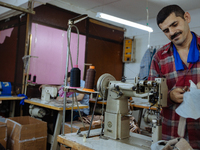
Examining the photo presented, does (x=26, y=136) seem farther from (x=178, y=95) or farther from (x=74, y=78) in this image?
(x=178, y=95)

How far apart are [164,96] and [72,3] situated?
13.4ft

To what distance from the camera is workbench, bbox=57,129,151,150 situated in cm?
113

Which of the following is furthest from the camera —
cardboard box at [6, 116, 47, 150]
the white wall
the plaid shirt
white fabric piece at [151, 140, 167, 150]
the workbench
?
the white wall

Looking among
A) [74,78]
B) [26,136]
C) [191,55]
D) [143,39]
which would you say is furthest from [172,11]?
[143,39]

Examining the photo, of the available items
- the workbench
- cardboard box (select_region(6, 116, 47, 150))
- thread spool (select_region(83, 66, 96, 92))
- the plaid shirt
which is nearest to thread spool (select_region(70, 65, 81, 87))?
thread spool (select_region(83, 66, 96, 92))

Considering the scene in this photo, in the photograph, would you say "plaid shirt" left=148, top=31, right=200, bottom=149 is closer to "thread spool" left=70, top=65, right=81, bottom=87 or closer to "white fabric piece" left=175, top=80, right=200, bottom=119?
"white fabric piece" left=175, top=80, right=200, bottom=119

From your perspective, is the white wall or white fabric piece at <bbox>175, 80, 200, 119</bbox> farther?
the white wall

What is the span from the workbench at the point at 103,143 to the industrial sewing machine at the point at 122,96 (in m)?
0.07

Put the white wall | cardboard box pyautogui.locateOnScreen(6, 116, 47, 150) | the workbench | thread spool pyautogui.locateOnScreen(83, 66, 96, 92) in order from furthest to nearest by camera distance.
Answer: the white wall → cardboard box pyautogui.locateOnScreen(6, 116, 47, 150) → thread spool pyautogui.locateOnScreen(83, 66, 96, 92) → the workbench

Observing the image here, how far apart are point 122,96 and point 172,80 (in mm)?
379

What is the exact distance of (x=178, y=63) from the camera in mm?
1343

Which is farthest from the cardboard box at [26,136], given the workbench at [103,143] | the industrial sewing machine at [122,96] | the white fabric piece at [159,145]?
the white fabric piece at [159,145]

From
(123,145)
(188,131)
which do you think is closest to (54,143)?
(123,145)

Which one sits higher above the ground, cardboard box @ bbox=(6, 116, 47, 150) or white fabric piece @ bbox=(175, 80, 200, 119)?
white fabric piece @ bbox=(175, 80, 200, 119)
